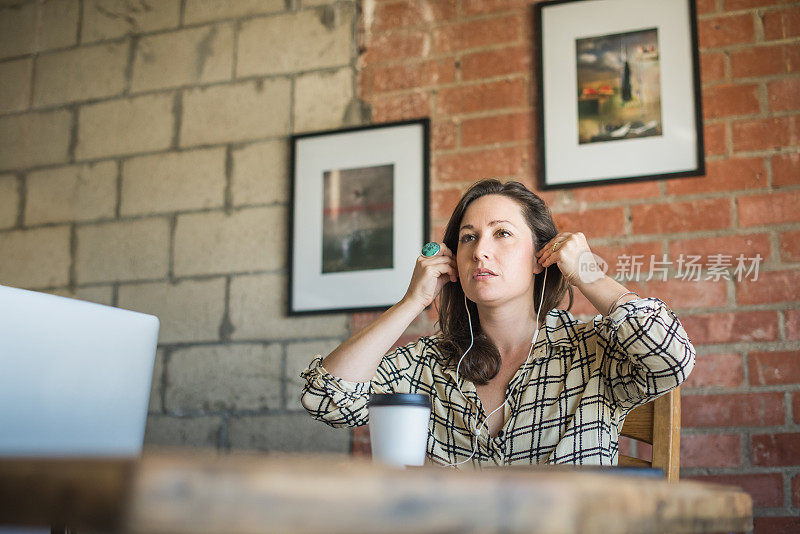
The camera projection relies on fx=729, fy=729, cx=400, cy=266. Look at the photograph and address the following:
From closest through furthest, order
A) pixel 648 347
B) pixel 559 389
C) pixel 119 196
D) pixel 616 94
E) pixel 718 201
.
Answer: pixel 648 347 → pixel 559 389 → pixel 718 201 → pixel 616 94 → pixel 119 196

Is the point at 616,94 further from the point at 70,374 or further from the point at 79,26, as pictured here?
the point at 79,26

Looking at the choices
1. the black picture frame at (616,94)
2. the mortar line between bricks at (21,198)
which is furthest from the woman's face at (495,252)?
the mortar line between bricks at (21,198)

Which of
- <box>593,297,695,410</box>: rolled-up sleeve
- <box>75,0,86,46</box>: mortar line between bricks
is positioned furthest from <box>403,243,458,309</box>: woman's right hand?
<box>75,0,86,46</box>: mortar line between bricks

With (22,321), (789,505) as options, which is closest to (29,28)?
(22,321)

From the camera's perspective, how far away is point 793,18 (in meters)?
2.22

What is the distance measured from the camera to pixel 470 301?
1986mm

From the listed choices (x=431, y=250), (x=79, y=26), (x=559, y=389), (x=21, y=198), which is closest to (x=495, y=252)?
(x=431, y=250)

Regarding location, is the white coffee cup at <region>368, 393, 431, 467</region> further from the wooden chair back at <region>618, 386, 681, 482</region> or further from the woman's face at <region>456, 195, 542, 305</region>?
the woman's face at <region>456, 195, 542, 305</region>

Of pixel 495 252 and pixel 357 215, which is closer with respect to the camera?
pixel 495 252

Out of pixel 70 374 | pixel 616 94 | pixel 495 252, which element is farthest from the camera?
pixel 616 94

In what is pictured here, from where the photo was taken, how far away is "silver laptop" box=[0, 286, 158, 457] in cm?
113

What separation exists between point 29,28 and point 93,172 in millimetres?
792

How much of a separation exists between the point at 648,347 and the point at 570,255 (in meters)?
0.32

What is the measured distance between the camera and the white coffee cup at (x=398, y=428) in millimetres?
1048
